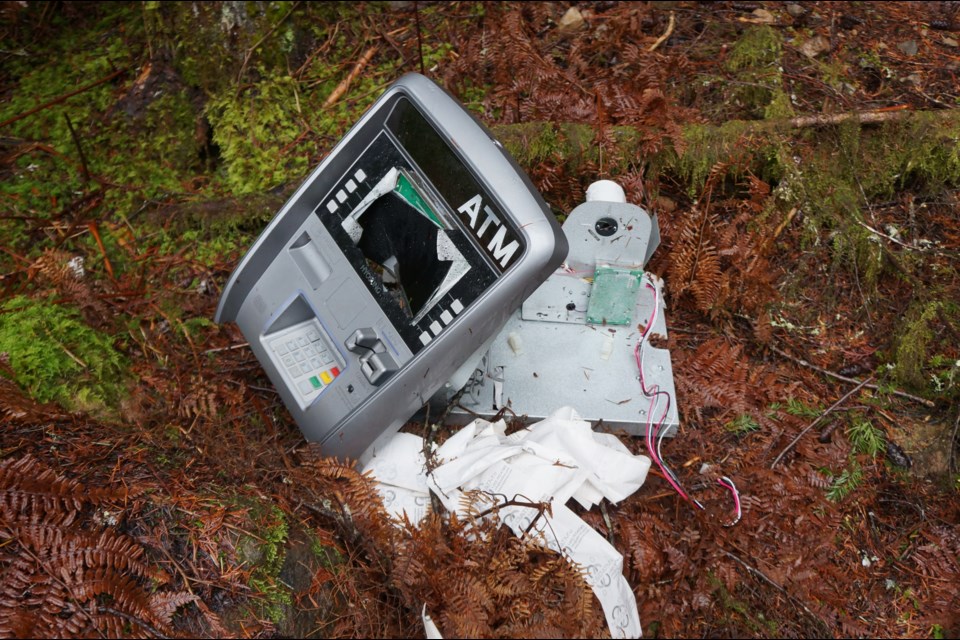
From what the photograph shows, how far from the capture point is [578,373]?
120 inches

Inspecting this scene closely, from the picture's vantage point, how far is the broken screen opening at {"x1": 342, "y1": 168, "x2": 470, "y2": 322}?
2.46 metres

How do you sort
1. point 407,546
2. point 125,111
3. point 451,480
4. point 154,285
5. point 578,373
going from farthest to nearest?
point 125,111, point 154,285, point 578,373, point 451,480, point 407,546

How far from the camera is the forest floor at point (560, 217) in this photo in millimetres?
2279

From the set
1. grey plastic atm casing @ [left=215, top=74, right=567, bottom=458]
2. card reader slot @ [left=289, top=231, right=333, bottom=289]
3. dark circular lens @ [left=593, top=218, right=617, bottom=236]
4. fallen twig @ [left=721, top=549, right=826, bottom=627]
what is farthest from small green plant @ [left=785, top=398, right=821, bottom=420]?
card reader slot @ [left=289, top=231, right=333, bottom=289]

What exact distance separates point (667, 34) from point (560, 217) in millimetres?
1439

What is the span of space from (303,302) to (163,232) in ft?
4.14

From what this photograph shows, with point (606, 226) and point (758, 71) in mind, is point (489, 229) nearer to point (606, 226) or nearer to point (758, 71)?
point (606, 226)

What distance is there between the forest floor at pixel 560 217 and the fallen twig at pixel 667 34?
2 cm

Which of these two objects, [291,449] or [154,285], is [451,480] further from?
[154,285]

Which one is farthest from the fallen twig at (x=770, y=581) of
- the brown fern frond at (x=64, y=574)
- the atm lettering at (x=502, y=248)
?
the brown fern frond at (x=64, y=574)

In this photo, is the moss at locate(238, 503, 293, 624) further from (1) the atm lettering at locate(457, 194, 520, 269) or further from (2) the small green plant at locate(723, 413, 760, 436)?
(2) the small green plant at locate(723, 413, 760, 436)

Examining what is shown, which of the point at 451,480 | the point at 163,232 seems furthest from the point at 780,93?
the point at 163,232

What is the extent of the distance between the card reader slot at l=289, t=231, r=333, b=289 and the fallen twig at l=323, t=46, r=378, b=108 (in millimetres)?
1403

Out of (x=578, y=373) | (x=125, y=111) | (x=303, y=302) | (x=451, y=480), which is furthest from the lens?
(x=125, y=111)
